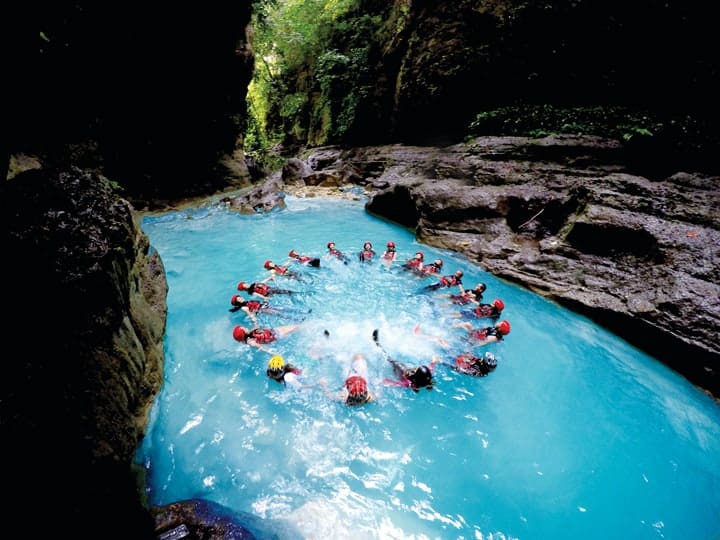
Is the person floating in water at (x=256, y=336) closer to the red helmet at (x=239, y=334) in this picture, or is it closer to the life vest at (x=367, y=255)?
the red helmet at (x=239, y=334)

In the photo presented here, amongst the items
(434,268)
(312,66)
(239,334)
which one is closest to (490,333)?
(434,268)

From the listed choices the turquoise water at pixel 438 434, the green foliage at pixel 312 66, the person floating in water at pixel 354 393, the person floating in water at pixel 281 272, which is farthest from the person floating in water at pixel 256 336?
the green foliage at pixel 312 66

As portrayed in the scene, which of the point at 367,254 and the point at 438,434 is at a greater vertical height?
the point at 367,254

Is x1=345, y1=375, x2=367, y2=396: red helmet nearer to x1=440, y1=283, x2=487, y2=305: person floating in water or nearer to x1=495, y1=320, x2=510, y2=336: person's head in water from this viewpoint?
x1=495, y1=320, x2=510, y2=336: person's head in water

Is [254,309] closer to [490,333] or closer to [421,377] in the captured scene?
[421,377]

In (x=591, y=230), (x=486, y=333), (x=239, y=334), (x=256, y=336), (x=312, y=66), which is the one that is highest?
(x=312, y=66)

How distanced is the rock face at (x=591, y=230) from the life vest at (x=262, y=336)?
6.43 m

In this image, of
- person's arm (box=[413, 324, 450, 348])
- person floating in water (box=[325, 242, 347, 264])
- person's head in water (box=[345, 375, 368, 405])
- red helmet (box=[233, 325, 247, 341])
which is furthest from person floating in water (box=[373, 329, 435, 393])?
person floating in water (box=[325, 242, 347, 264])

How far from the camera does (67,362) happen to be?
89.2 inches

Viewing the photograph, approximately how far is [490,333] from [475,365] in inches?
40.7

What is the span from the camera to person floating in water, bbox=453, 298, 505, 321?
6832mm

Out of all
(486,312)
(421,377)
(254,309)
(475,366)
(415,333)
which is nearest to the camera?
(421,377)

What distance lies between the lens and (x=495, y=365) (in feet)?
18.5

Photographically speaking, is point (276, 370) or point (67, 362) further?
point (276, 370)
